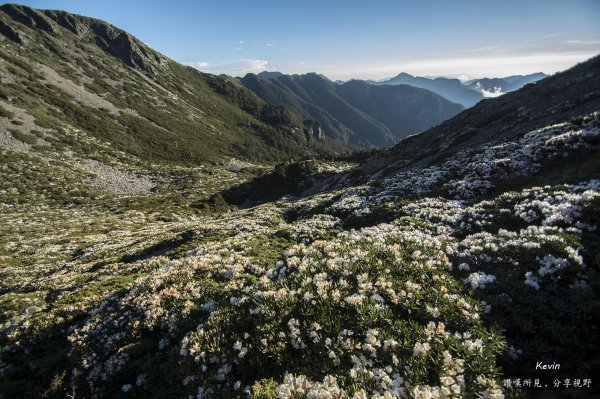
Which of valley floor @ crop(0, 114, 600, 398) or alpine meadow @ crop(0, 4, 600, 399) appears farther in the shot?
alpine meadow @ crop(0, 4, 600, 399)

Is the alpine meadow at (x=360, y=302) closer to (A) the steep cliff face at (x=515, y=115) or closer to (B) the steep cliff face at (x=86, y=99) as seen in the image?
(A) the steep cliff face at (x=515, y=115)

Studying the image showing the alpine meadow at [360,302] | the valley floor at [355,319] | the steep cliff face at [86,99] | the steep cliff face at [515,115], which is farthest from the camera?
the steep cliff face at [86,99]

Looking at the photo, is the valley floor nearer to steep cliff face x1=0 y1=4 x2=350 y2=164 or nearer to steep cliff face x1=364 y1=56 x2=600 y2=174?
steep cliff face x1=364 y1=56 x2=600 y2=174

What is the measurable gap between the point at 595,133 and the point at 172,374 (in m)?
29.8

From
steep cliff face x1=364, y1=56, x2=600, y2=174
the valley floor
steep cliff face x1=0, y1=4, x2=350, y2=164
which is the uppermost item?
steep cliff face x1=0, y1=4, x2=350, y2=164

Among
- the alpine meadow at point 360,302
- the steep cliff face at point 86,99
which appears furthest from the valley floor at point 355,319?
the steep cliff face at point 86,99

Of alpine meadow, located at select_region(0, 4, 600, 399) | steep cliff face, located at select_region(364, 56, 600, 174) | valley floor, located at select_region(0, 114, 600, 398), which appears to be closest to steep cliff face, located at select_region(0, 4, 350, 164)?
alpine meadow, located at select_region(0, 4, 600, 399)

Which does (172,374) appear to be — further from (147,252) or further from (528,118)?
(528,118)

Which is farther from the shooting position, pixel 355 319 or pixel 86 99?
pixel 86 99

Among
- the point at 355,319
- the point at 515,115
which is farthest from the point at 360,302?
the point at 515,115

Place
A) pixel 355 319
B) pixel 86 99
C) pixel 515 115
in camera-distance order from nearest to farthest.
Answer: pixel 355 319, pixel 515 115, pixel 86 99

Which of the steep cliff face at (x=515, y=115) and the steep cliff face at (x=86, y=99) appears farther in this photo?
the steep cliff face at (x=86, y=99)

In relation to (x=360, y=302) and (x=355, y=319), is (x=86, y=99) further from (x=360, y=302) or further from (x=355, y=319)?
(x=355, y=319)

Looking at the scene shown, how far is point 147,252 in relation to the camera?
2206cm
